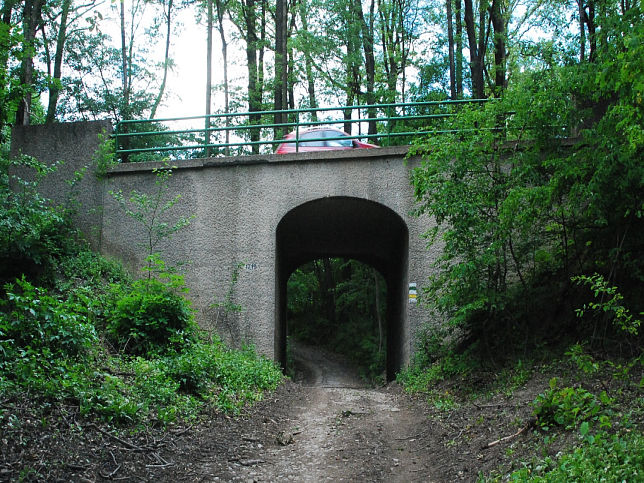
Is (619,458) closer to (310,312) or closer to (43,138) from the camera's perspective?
(43,138)

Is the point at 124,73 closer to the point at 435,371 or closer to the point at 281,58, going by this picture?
the point at 281,58

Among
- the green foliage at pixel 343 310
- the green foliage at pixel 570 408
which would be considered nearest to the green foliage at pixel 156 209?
the green foliage at pixel 570 408

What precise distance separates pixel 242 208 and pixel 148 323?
413 cm

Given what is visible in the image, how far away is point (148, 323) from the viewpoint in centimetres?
884

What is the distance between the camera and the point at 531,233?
8.70 m

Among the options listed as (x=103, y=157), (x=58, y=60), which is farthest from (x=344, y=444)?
(x=58, y=60)

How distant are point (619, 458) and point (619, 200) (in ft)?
13.3

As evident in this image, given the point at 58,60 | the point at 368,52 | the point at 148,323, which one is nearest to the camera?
the point at 148,323

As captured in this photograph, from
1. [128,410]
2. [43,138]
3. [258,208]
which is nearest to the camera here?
[128,410]

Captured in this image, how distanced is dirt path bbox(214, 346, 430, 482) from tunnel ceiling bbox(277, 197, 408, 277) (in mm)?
4315

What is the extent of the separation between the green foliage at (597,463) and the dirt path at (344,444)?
3.77 feet

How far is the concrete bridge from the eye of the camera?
1191cm

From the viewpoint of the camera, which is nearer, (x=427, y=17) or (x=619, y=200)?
(x=619, y=200)

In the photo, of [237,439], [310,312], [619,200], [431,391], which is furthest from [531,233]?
[310,312]
